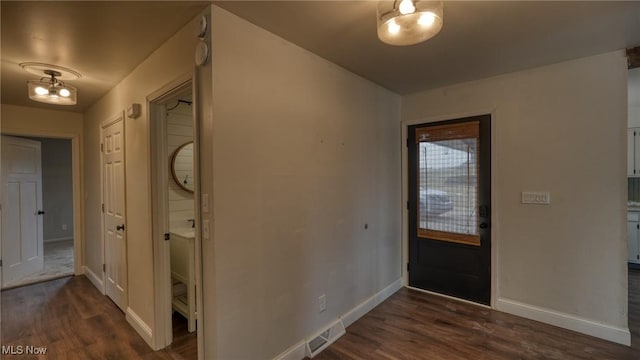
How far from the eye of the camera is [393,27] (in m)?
1.56

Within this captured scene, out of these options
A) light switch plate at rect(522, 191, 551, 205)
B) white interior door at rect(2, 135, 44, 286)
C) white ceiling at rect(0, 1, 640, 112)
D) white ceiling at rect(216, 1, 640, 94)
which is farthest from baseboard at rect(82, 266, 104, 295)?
light switch plate at rect(522, 191, 551, 205)

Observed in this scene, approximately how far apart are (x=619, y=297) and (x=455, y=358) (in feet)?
5.10

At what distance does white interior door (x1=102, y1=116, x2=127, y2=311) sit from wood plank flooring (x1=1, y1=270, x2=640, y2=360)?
0.27 metres

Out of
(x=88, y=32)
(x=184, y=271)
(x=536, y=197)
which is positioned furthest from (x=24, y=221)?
(x=536, y=197)

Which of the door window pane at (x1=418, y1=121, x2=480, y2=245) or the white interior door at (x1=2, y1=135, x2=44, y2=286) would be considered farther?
the white interior door at (x1=2, y1=135, x2=44, y2=286)

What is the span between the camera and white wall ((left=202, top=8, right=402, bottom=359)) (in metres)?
1.75

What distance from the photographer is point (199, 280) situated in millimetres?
1783

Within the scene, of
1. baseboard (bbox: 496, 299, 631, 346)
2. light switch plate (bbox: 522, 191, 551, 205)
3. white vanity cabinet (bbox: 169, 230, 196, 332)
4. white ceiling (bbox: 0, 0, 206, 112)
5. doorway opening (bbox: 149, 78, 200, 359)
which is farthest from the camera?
light switch plate (bbox: 522, 191, 551, 205)

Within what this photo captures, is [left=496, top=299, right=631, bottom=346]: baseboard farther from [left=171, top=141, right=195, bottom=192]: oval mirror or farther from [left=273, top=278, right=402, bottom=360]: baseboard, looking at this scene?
[left=171, top=141, right=195, bottom=192]: oval mirror

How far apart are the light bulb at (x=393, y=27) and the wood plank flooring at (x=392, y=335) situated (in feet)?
7.68

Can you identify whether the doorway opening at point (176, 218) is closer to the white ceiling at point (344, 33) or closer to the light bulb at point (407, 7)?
the white ceiling at point (344, 33)

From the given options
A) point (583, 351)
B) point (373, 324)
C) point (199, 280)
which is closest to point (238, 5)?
point (199, 280)

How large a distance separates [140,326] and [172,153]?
68.1 inches

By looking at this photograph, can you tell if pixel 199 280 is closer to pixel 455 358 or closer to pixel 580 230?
pixel 455 358
